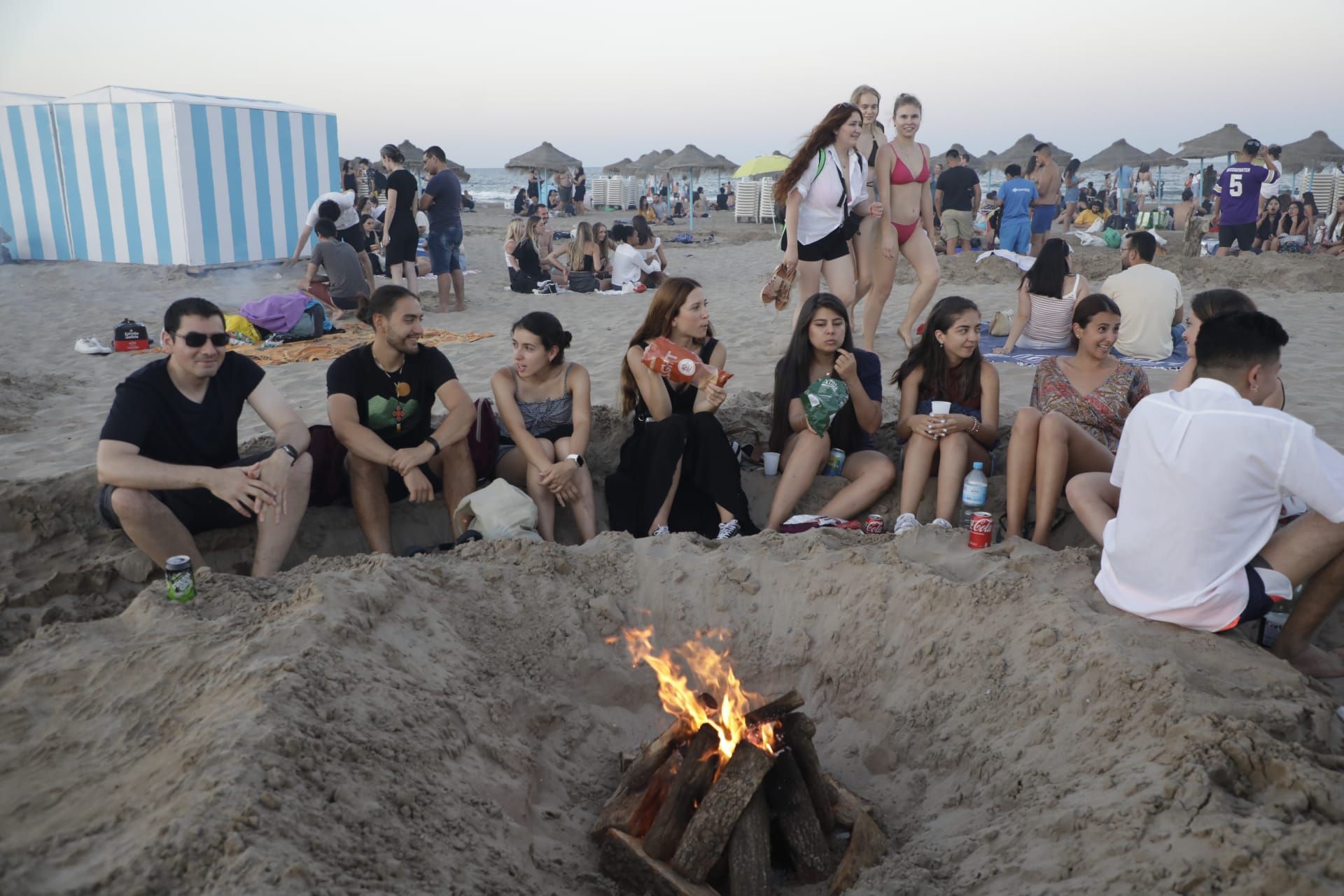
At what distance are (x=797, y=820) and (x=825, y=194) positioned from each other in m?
4.69

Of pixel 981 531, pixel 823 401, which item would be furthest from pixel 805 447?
pixel 981 531

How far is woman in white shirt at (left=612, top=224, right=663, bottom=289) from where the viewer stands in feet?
41.2

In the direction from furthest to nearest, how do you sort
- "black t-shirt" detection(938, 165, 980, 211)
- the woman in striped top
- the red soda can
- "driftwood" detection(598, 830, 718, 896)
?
1. "black t-shirt" detection(938, 165, 980, 211)
2. the woman in striped top
3. the red soda can
4. "driftwood" detection(598, 830, 718, 896)

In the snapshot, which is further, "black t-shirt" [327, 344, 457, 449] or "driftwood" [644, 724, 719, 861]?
"black t-shirt" [327, 344, 457, 449]

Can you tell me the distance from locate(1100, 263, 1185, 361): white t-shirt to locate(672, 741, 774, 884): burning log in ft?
20.2

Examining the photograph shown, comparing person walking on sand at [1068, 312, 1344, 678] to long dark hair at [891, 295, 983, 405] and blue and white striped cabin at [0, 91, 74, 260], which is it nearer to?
long dark hair at [891, 295, 983, 405]

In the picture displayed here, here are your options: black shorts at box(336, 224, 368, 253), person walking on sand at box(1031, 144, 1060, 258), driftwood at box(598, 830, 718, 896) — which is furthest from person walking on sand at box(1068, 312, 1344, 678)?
black shorts at box(336, 224, 368, 253)

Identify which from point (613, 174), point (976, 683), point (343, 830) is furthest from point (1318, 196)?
point (343, 830)

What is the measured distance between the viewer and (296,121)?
13.8 metres

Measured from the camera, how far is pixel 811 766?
2664 millimetres

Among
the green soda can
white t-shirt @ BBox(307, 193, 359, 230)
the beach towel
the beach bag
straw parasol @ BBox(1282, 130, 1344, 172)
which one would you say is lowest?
the green soda can

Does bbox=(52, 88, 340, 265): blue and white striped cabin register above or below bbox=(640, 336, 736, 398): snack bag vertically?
above

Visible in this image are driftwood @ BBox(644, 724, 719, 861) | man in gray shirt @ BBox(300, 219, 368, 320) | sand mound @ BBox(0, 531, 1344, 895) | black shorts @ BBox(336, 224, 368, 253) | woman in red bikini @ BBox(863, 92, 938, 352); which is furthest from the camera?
black shorts @ BBox(336, 224, 368, 253)

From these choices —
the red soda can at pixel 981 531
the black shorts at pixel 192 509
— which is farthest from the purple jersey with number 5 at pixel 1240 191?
the black shorts at pixel 192 509
